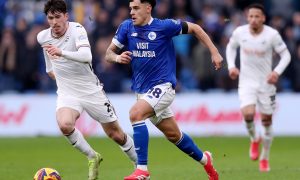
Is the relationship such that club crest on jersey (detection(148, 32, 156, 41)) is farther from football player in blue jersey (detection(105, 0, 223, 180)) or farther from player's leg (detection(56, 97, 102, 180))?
player's leg (detection(56, 97, 102, 180))

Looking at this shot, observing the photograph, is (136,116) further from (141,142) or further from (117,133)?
(117,133)

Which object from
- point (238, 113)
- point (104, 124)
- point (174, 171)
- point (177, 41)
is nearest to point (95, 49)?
point (177, 41)

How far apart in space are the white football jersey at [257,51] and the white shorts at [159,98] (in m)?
4.43

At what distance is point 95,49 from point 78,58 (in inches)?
504

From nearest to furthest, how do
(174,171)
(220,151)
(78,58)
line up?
1. (78,58)
2. (174,171)
3. (220,151)

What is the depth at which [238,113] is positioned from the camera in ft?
79.9

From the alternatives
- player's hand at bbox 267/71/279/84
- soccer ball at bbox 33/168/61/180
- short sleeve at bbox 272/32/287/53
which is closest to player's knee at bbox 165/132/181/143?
soccer ball at bbox 33/168/61/180

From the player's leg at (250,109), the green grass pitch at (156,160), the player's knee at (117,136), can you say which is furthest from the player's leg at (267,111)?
the player's knee at (117,136)

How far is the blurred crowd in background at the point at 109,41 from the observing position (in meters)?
25.2

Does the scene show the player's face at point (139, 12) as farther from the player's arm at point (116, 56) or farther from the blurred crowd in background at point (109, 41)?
the blurred crowd in background at point (109, 41)

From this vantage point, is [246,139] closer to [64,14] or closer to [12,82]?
[12,82]

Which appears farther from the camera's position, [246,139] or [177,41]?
[177,41]

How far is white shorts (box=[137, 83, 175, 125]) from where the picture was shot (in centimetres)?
1222

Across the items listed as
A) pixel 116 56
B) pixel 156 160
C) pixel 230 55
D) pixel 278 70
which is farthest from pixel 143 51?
pixel 156 160
